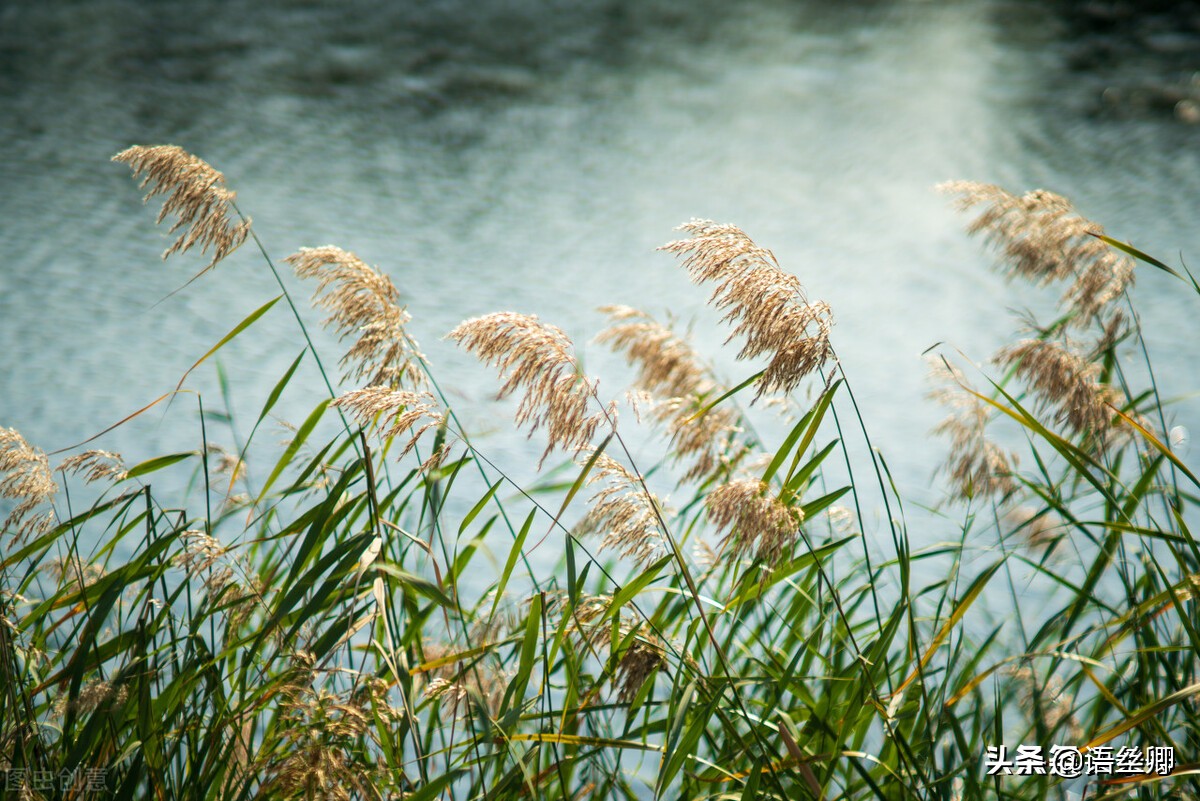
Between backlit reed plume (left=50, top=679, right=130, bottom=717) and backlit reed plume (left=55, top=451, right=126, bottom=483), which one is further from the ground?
backlit reed plume (left=55, top=451, right=126, bottom=483)

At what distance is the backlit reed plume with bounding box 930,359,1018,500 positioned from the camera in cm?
171

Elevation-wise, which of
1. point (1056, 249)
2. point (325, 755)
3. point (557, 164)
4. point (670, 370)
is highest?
point (557, 164)

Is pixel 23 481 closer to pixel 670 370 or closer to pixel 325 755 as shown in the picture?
pixel 325 755

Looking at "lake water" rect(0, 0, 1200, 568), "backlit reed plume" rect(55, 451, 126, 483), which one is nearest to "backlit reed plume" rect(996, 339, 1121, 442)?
"backlit reed plume" rect(55, 451, 126, 483)

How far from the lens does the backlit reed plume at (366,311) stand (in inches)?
50.2

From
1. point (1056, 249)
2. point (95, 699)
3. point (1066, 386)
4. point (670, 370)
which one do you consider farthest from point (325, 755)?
point (1056, 249)

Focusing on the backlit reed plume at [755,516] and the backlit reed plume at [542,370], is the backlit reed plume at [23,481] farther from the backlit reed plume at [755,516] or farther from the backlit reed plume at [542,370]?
the backlit reed plume at [755,516]

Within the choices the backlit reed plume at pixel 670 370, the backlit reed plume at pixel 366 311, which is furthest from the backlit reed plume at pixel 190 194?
the backlit reed plume at pixel 670 370

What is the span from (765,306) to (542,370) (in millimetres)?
258

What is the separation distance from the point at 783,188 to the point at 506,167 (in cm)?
203

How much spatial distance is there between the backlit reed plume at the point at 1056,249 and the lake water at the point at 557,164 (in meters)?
1.66

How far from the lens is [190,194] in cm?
129

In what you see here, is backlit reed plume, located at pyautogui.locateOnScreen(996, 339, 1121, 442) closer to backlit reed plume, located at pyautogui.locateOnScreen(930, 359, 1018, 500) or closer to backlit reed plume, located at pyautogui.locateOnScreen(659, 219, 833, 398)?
backlit reed plume, located at pyautogui.locateOnScreen(930, 359, 1018, 500)

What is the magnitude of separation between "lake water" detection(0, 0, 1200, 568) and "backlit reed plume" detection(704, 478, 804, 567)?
1.90 m
